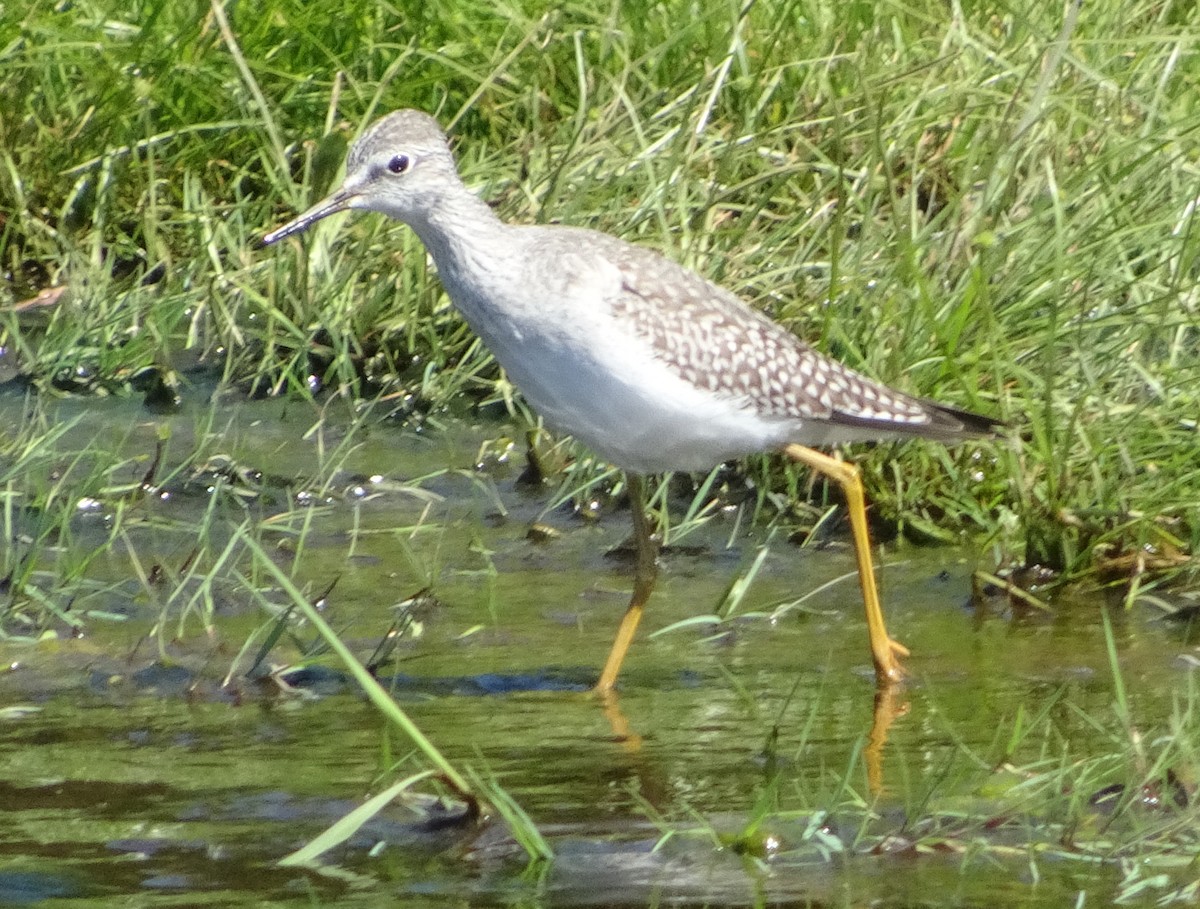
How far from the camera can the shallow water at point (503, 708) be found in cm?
360

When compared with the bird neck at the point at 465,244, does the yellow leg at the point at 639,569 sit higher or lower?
lower

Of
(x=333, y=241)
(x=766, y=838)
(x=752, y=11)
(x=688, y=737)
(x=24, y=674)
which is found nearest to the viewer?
(x=766, y=838)

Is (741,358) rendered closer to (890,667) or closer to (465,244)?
(465,244)

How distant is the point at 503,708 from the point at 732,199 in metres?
2.83

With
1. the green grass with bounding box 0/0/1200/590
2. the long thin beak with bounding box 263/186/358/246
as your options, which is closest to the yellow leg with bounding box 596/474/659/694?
the green grass with bounding box 0/0/1200/590

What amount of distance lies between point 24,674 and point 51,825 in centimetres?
100

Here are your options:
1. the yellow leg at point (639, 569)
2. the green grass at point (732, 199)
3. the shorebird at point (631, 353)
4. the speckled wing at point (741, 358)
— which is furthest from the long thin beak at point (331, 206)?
the green grass at point (732, 199)

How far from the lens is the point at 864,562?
5250 millimetres

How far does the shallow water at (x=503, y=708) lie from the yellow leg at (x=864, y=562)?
7 cm

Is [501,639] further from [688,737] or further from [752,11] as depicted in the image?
[752,11]

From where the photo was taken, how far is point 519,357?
15.9ft

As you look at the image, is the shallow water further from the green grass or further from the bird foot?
the green grass

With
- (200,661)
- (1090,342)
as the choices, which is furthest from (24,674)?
(1090,342)

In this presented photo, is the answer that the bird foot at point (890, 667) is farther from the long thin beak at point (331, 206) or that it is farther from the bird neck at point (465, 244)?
the long thin beak at point (331, 206)
